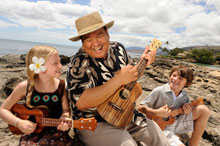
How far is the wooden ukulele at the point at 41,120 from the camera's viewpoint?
2057mm

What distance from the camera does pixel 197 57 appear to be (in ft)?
211

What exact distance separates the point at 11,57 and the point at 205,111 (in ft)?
40.0

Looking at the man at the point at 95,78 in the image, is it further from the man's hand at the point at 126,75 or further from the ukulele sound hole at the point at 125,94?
the ukulele sound hole at the point at 125,94

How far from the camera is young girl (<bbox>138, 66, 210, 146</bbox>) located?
3.14 meters

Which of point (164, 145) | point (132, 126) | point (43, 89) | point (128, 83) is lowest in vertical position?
point (164, 145)

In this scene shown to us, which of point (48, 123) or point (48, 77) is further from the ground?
point (48, 77)

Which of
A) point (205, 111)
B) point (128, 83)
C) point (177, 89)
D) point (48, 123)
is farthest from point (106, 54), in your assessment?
point (205, 111)

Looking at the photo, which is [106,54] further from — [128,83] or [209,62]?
[209,62]

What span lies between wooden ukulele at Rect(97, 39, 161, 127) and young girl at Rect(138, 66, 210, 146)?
3.11 feet

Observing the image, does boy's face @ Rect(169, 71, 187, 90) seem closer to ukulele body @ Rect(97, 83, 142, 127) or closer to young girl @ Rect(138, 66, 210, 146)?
young girl @ Rect(138, 66, 210, 146)

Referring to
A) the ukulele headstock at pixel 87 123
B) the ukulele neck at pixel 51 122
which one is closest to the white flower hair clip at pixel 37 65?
the ukulele neck at pixel 51 122

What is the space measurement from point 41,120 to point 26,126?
7.2 inches

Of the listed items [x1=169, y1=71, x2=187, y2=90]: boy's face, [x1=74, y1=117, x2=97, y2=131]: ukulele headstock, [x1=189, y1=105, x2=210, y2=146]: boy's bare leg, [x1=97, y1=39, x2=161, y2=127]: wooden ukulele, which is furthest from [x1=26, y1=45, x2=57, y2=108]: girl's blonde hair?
[x1=189, y1=105, x2=210, y2=146]: boy's bare leg

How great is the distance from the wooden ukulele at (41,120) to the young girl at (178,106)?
4.64 feet
